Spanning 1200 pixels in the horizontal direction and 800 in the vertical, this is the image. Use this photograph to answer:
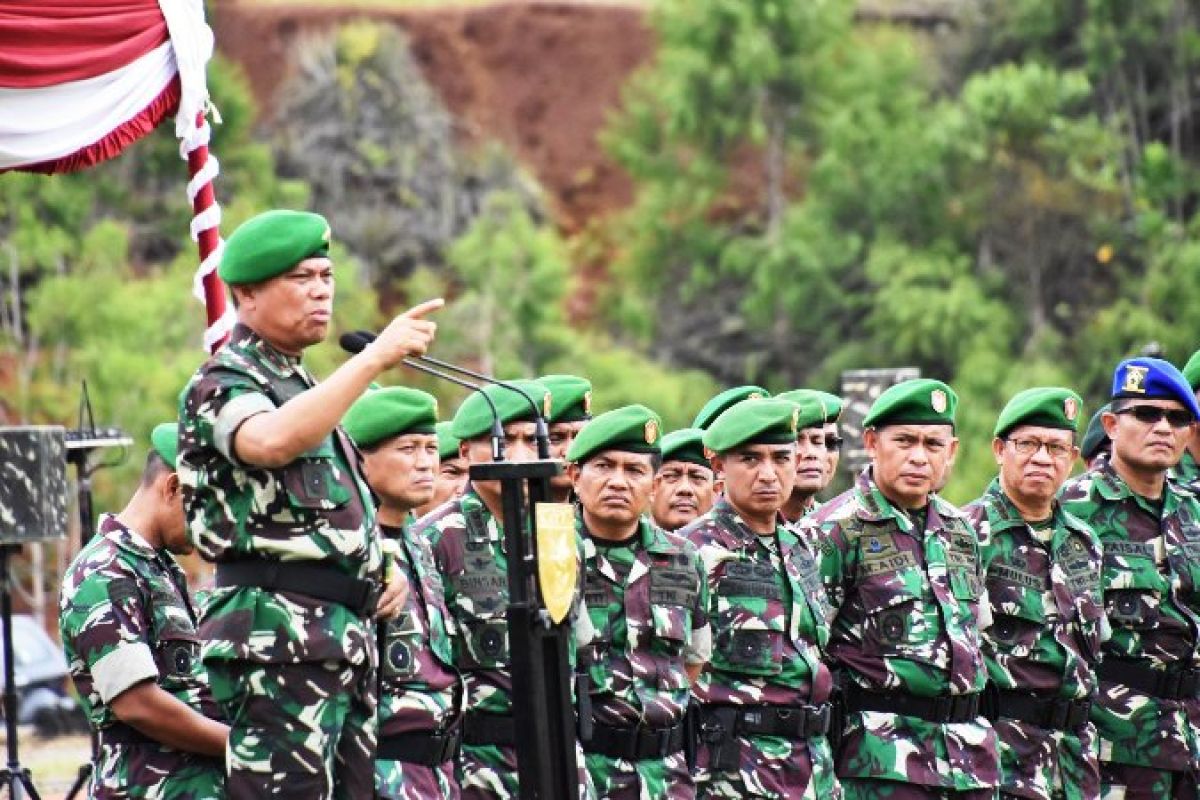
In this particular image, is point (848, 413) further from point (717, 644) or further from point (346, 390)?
point (346, 390)

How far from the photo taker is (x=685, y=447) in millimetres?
8320

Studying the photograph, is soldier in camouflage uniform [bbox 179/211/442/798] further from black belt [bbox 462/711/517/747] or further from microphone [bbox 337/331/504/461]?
black belt [bbox 462/711/517/747]

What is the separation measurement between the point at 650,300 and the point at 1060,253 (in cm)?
716

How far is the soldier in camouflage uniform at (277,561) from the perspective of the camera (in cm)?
570

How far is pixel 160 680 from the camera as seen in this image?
265 inches

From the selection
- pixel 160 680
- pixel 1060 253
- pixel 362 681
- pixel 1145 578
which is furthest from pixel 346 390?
pixel 1060 253

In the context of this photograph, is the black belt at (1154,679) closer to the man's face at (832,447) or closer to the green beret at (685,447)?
the man's face at (832,447)

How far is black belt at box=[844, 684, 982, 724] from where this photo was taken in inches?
317

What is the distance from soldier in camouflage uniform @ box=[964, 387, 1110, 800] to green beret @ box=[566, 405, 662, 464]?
167 centimetres

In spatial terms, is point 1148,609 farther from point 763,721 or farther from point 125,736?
point 125,736

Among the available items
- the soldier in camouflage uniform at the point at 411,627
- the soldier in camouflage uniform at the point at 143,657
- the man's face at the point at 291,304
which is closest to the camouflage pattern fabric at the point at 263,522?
the man's face at the point at 291,304

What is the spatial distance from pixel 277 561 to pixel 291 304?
2.06 feet

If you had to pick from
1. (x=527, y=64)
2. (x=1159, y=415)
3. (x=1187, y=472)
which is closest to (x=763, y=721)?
(x=1159, y=415)

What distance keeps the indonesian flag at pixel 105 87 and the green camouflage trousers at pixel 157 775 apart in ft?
8.21
